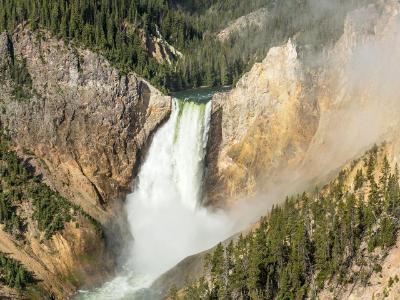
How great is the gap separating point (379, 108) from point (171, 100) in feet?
92.4

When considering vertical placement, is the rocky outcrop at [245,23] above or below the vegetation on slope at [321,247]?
above

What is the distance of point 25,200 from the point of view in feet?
245

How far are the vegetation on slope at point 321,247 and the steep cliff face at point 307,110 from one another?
6.52 meters

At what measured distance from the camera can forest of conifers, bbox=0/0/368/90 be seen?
8569 cm

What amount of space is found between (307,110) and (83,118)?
28.3 meters

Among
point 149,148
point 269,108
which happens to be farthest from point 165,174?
point 269,108

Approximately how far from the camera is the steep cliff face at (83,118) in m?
79.8

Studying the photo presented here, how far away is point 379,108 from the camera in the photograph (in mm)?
65062

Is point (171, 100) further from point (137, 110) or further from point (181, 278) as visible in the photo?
point (181, 278)

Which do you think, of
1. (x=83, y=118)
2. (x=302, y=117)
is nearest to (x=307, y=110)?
(x=302, y=117)

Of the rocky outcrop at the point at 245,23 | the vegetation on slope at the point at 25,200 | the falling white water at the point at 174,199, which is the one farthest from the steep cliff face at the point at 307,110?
the rocky outcrop at the point at 245,23

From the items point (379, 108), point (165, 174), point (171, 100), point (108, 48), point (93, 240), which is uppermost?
point (108, 48)

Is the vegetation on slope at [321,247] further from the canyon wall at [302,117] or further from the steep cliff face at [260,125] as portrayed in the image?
the steep cliff face at [260,125]

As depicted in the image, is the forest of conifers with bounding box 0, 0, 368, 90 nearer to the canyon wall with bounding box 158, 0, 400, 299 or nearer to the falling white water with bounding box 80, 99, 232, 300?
the canyon wall with bounding box 158, 0, 400, 299
